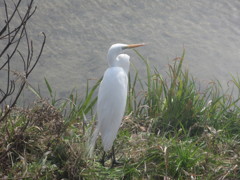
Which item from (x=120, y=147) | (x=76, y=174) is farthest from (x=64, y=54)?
(x=76, y=174)

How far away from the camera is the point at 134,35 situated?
5.67m

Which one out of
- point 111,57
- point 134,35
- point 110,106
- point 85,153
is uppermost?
point 111,57

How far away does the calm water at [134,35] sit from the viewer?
5023 mm

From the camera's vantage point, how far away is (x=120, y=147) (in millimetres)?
2979

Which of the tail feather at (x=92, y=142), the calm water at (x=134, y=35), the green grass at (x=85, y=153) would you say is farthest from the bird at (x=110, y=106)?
the calm water at (x=134, y=35)

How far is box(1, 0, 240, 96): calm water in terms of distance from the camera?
5.02 metres

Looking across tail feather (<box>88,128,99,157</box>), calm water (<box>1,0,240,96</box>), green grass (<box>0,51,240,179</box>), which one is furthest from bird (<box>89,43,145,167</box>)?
calm water (<box>1,0,240,96</box>)

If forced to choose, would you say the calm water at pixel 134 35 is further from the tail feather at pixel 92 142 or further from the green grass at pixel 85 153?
the tail feather at pixel 92 142

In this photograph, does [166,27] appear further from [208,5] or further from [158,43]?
[208,5]

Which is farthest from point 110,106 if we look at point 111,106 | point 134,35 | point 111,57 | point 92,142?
point 134,35

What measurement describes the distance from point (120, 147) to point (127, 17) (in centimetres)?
346

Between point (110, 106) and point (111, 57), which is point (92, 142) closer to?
point (110, 106)

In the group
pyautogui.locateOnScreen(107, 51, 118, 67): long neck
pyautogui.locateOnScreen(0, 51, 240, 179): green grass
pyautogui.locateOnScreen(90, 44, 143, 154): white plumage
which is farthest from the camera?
pyautogui.locateOnScreen(107, 51, 118, 67): long neck

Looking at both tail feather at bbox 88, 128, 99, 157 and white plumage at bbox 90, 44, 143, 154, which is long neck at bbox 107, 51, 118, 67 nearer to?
white plumage at bbox 90, 44, 143, 154
